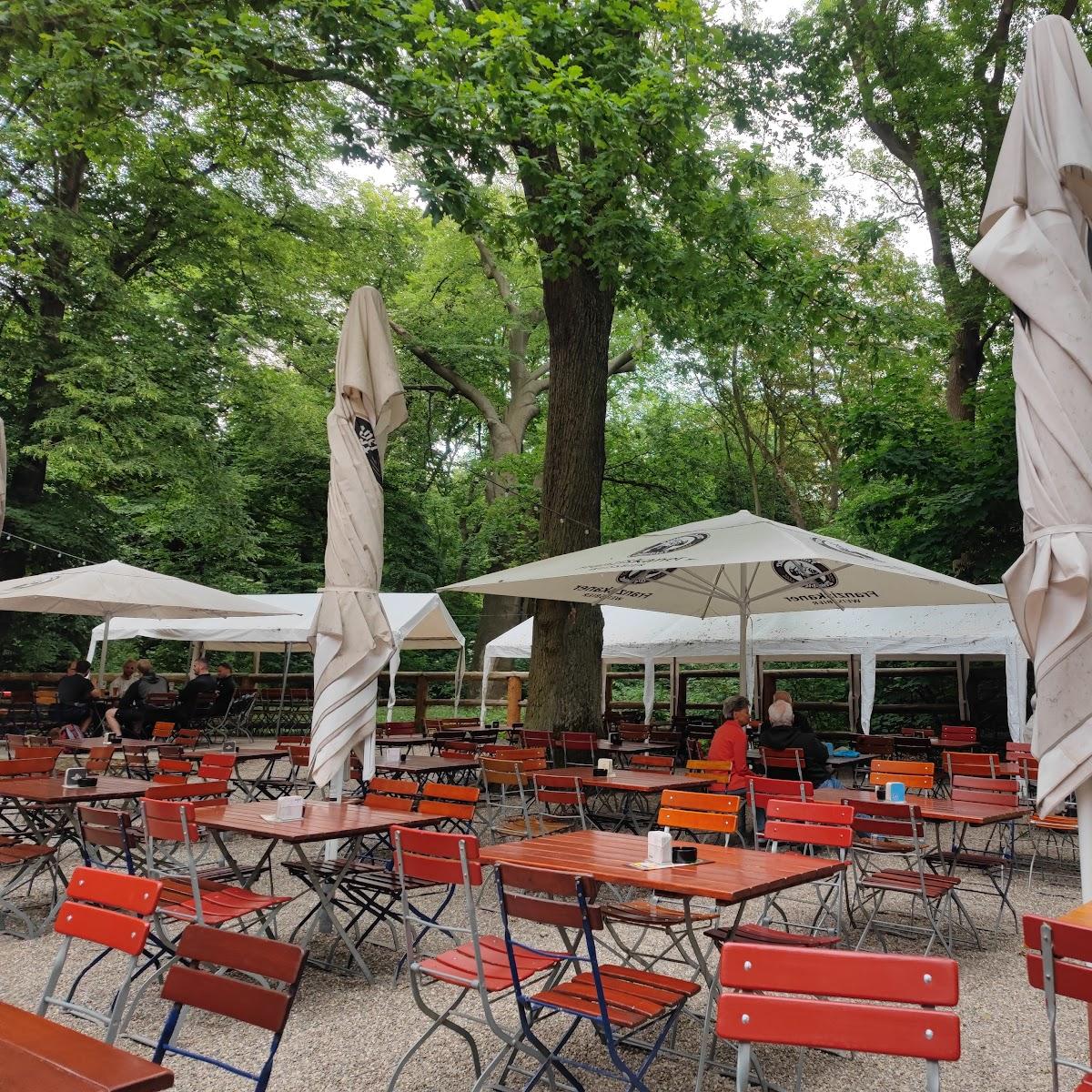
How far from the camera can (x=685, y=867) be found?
173 inches

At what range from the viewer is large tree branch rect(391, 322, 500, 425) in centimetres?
2253

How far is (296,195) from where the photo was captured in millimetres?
21203

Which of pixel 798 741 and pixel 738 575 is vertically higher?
pixel 738 575

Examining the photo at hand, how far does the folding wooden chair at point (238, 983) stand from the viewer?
2438 mm

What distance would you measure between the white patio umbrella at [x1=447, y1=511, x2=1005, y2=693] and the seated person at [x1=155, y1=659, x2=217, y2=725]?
23.0 feet

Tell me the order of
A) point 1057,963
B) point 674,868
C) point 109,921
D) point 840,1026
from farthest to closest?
point 674,868 → point 109,921 → point 1057,963 → point 840,1026

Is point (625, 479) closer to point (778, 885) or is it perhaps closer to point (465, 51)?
point (465, 51)

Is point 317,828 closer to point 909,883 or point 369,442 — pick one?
point 369,442

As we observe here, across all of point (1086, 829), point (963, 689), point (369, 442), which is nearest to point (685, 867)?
point (1086, 829)

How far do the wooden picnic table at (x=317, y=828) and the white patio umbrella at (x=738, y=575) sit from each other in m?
3.06

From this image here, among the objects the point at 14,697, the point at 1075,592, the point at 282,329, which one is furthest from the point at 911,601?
the point at 282,329

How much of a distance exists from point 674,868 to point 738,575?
645cm

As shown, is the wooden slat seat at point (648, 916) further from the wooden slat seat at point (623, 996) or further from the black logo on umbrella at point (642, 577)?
the black logo on umbrella at point (642, 577)

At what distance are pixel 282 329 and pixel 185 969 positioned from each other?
20.3m
